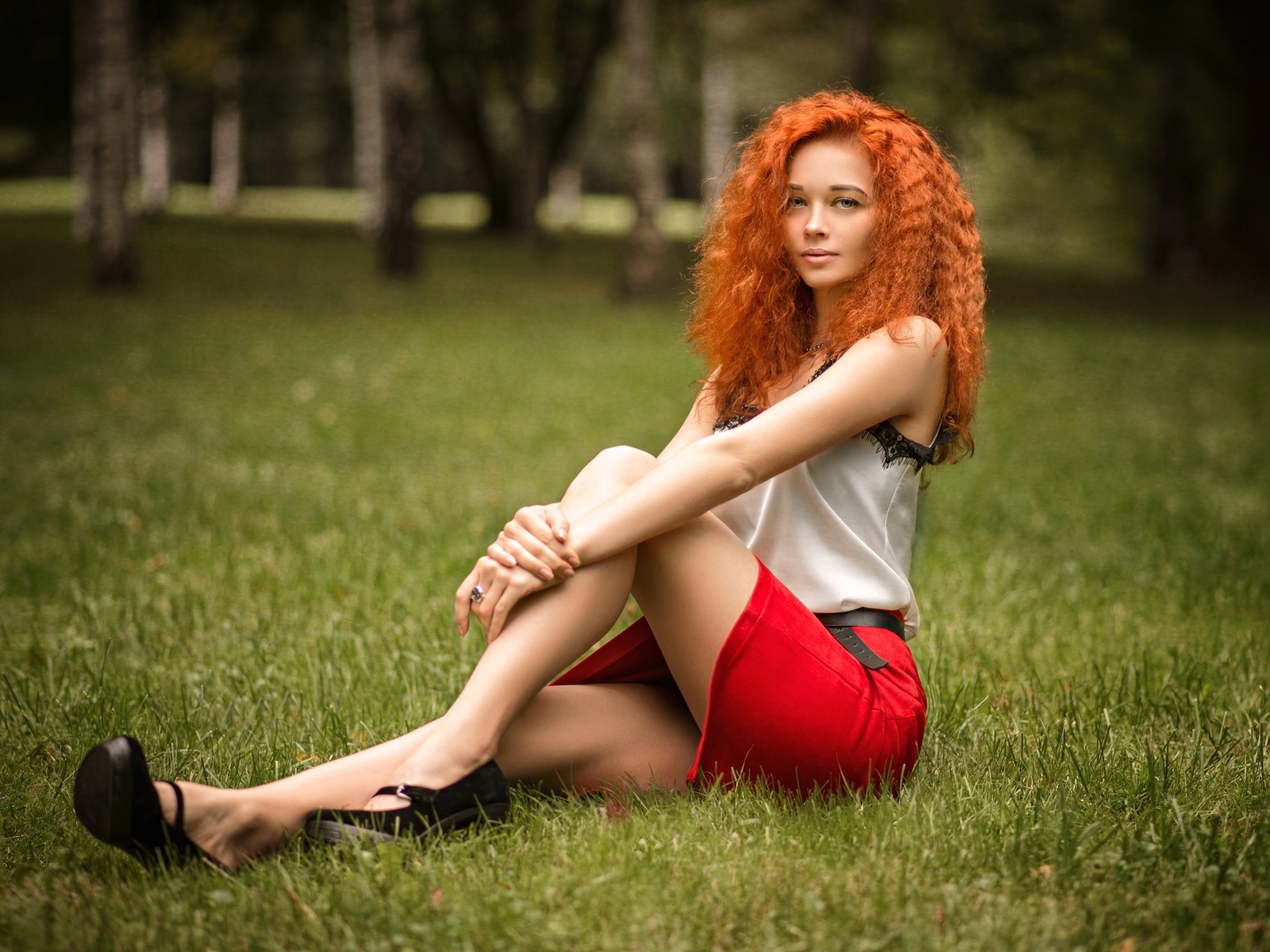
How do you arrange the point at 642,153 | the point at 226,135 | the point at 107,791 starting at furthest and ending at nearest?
the point at 226,135 < the point at 642,153 < the point at 107,791

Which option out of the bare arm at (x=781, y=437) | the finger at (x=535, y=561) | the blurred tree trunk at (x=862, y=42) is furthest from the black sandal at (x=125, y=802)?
the blurred tree trunk at (x=862, y=42)

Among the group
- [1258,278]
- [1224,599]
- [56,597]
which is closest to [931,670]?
[1224,599]

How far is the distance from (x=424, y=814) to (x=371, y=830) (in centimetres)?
11

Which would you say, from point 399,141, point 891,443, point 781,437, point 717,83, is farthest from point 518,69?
point 781,437

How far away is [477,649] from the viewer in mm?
4242

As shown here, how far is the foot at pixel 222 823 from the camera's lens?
95.7 inches

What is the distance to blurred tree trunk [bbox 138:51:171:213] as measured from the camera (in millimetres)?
27906

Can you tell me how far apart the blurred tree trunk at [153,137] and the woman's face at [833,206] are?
86.0 ft

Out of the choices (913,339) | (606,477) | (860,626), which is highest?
(913,339)

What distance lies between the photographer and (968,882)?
95.8 inches

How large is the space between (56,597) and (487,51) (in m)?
23.9

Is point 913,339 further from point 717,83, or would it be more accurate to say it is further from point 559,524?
point 717,83

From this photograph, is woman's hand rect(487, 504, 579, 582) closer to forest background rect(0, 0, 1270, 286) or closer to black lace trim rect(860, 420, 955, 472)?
black lace trim rect(860, 420, 955, 472)

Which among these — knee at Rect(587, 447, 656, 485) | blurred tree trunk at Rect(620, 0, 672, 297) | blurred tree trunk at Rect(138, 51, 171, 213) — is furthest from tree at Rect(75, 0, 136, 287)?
knee at Rect(587, 447, 656, 485)
